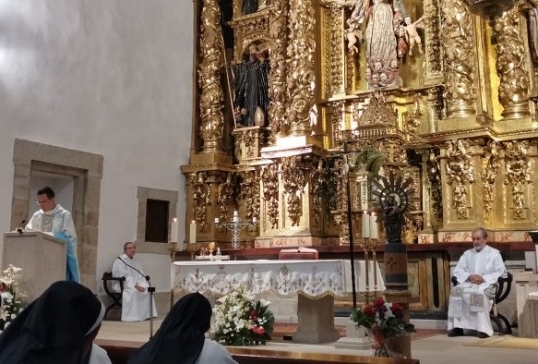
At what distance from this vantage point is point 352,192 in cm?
1162

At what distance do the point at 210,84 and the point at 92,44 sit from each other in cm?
294

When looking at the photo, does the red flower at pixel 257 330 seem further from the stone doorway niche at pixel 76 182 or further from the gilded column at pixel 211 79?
the gilded column at pixel 211 79

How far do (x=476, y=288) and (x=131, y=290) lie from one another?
6003 mm

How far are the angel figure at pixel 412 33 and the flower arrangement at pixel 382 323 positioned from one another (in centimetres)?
803

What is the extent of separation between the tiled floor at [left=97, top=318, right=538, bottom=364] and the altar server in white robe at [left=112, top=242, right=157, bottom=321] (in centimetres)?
203

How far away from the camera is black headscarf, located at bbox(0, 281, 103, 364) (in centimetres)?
212

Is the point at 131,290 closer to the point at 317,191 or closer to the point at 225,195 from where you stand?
the point at 225,195

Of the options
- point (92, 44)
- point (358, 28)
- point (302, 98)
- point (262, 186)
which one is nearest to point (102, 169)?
point (92, 44)

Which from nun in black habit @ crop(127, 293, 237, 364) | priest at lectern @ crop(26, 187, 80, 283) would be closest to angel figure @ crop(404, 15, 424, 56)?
priest at lectern @ crop(26, 187, 80, 283)

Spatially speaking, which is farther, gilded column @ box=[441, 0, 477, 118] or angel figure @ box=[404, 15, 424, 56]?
angel figure @ box=[404, 15, 424, 56]

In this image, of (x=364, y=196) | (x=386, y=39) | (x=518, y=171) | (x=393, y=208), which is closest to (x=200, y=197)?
(x=364, y=196)

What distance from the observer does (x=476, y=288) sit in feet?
29.5

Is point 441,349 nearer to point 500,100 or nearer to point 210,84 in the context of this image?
point 500,100

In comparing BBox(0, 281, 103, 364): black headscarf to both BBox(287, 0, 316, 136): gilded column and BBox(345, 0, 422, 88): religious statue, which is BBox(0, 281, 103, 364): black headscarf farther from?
BBox(345, 0, 422, 88): religious statue
